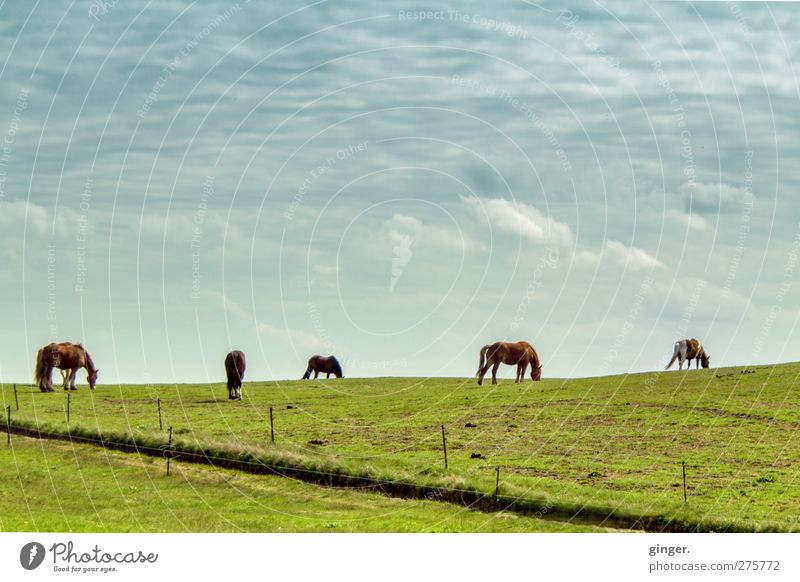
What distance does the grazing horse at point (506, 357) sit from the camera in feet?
189

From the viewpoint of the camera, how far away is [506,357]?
2283 inches

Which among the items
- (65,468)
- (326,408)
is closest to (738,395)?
(326,408)

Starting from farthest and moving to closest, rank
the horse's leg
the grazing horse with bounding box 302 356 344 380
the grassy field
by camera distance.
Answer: the grazing horse with bounding box 302 356 344 380
the horse's leg
the grassy field

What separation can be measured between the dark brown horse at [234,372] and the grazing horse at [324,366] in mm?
17612

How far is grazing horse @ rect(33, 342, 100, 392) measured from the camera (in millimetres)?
57562

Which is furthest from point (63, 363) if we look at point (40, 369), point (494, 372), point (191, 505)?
point (191, 505)

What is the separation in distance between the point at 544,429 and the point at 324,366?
33.7 m

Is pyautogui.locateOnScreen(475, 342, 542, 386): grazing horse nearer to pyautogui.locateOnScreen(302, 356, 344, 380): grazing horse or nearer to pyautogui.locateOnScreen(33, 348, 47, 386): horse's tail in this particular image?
pyautogui.locateOnScreen(302, 356, 344, 380): grazing horse

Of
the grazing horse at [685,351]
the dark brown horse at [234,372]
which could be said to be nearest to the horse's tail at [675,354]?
the grazing horse at [685,351]

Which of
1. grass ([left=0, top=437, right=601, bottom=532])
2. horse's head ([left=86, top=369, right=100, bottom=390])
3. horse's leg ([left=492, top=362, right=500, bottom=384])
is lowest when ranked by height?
grass ([left=0, top=437, right=601, bottom=532])

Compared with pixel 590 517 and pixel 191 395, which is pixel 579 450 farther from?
pixel 191 395

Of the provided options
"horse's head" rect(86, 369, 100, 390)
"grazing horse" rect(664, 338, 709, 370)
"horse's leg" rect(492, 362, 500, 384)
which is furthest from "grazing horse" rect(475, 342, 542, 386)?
"horse's head" rect(86, 369, 100, 390)

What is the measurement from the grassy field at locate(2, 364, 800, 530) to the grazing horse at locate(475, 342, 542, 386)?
1429 mm

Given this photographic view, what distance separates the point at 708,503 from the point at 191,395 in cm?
3484
